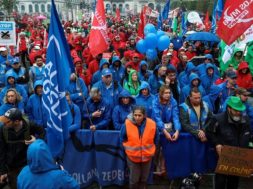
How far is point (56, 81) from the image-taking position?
478cm

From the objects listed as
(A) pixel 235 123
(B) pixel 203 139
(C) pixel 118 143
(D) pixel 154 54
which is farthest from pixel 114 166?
(D) pixel 154 54

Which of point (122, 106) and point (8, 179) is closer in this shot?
point (8, 179)

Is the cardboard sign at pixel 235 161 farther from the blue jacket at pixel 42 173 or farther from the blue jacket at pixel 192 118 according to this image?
the blue jacket at pixel 42 173

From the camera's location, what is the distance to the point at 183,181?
5332mm

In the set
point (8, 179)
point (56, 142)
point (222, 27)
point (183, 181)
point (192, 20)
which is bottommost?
point (183, 181)

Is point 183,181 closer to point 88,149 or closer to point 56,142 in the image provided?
point 88,149

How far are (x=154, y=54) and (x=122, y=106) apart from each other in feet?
18.5

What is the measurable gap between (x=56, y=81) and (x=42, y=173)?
1.80m

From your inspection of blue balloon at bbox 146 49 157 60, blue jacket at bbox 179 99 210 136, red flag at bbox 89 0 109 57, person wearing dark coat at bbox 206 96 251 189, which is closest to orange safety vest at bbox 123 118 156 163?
blue jacket at bbox 179 99 210 136

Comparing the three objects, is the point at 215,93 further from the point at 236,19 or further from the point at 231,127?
the point at 231,127

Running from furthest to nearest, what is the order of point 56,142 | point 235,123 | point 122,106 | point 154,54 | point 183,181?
point 154,54
point 122,106
point 183,181
point 56,142
point 235,123

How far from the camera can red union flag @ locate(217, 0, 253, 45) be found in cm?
683

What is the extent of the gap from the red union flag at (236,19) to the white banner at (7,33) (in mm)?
6201

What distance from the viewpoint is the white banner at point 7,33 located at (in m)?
10.3
